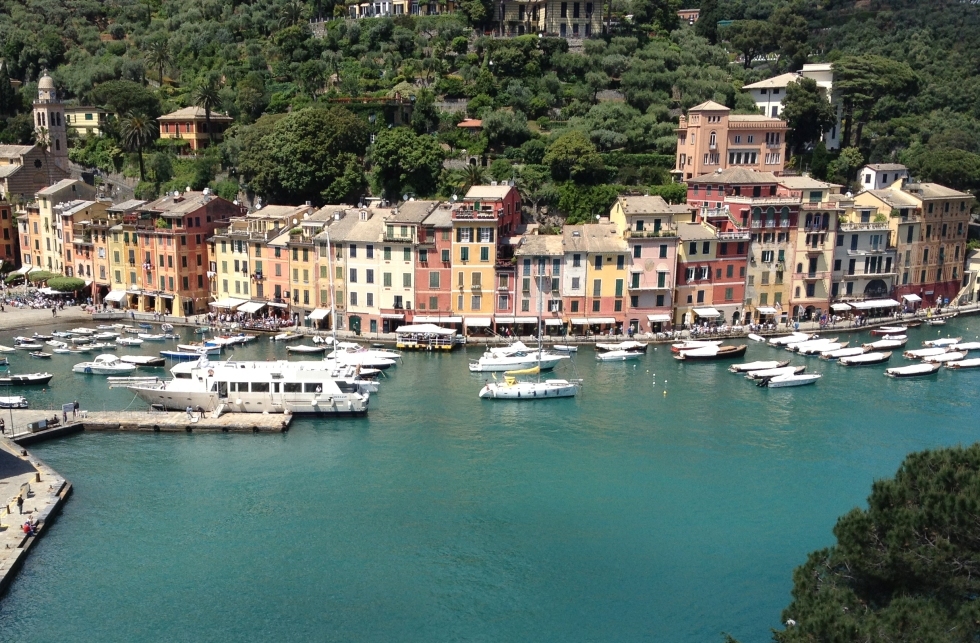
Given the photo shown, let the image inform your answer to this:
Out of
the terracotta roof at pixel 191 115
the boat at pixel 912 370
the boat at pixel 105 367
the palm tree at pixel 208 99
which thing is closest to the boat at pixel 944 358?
the boat at pixel 912 370

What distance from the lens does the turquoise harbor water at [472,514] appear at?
29172 millimetres

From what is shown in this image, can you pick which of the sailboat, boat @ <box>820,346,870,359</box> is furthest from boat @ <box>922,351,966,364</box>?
the sailboat

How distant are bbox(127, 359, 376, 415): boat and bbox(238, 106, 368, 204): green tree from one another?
29.5 m

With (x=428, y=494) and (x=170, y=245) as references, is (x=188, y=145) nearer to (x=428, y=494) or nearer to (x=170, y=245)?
(x=170, y=245)

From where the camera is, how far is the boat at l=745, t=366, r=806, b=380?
52688mm

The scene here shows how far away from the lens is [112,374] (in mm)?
53438

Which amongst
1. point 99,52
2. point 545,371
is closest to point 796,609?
point 545,371

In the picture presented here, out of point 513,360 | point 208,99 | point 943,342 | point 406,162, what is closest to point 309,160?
point 406,162

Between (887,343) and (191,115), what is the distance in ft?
207

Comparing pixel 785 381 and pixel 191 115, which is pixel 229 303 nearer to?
pixel 191 115

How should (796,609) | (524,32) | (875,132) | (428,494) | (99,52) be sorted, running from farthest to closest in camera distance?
1. (99,52)
2. (524,32)
3. (875,132)
4. (428,494)
5. (796,609)

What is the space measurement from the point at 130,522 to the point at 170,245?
35.5 meters

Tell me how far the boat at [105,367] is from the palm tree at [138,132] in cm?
3547

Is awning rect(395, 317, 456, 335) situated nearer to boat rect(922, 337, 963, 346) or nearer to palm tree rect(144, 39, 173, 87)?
boat rect(922, 337, 963, 346)
